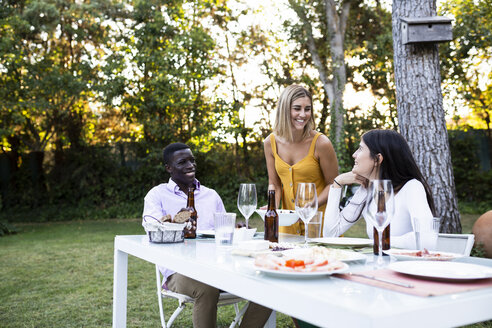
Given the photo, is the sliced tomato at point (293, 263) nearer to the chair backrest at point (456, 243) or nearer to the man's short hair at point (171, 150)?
the chair backrest at point (456, 243)

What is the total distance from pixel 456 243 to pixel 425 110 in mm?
2530

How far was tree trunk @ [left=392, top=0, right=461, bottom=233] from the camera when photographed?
426cm

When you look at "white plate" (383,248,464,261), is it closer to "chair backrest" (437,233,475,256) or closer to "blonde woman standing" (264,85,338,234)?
"chair backrest" (437,233,475,256)

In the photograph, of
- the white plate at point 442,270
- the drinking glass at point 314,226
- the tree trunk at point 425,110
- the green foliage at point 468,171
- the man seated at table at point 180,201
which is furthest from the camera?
the green foliage at point 468,171

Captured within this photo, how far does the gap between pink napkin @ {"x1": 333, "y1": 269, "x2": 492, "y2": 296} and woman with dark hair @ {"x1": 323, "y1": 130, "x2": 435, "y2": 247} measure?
0.81m

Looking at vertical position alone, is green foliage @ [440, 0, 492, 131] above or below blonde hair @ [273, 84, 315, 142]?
above

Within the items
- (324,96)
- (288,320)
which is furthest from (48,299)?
(324,96)

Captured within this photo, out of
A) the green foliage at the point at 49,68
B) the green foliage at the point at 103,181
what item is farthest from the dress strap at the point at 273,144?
the green foliage at the point at 49,68

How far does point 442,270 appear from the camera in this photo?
54.4 inches

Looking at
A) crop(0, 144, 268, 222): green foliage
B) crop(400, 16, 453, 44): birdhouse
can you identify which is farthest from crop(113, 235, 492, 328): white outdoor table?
crop(0, 144, 268, 222): green foliage

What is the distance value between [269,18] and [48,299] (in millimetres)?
9886

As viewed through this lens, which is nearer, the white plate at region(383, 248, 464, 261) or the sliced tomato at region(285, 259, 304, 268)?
the sliced tomato at region(285, 259, 304, 268)

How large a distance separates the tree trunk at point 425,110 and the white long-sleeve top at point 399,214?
80.9 inches

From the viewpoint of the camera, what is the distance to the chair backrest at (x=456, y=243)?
1.91 meters
